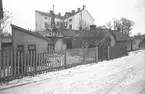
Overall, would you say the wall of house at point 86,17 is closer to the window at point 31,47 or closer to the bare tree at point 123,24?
the bare tree at point 123,24

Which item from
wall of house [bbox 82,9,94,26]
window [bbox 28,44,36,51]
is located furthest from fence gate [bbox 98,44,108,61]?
wall of house [bbox 82,9,94,26]

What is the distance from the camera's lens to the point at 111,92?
4770 mm

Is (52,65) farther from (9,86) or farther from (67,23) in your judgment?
(67,23)

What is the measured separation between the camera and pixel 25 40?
12.9 metres

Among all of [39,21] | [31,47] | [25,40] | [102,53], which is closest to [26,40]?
[25,40]

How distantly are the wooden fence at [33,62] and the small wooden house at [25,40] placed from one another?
4.84 meters

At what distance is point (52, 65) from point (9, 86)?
11.0ft

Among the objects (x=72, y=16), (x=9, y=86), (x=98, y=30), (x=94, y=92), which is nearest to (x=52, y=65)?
(x=9, y=86)

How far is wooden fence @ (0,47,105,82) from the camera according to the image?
6336mm

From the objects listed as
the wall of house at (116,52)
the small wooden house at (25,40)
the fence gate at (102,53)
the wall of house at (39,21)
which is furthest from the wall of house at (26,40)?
the wall of house at (39,21)

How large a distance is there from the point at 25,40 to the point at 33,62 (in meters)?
6.47

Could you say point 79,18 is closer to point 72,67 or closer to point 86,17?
point 86,17

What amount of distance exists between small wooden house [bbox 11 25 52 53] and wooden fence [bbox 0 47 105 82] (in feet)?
15.9

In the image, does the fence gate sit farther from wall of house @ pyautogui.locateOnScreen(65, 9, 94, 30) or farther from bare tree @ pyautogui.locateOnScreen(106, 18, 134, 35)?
bare tree @ pyautogui.locateOnScreen(106, 18, 134, 35)
